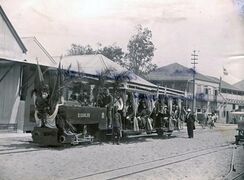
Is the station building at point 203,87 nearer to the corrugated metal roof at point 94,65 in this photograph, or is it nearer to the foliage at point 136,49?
the foliage at point 136,49

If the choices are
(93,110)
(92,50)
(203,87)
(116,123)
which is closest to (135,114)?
(116,123)

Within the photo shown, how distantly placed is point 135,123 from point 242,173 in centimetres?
580

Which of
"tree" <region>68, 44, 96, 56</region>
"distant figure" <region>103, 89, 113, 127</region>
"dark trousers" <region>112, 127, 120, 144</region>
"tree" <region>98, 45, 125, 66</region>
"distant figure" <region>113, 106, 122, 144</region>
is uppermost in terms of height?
"tree" <region>98, 45, 125, 66</region>

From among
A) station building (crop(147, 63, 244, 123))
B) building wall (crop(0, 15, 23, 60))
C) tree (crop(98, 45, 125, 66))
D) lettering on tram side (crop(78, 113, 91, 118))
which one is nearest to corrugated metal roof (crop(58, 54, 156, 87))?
station building (crop(147, 63, 244, 123))

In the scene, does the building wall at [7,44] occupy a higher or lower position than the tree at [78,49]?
higher

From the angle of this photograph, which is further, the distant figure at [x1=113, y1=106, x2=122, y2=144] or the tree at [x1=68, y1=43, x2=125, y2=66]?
the distant figure at [x1=113, y1=106, x2=122, y2=144]

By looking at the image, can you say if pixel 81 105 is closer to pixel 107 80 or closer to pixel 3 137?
pixel 107 80

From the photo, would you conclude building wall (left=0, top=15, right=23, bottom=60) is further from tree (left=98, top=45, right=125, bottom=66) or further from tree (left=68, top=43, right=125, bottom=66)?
tree (left=98, top=45, right=125, bottom=66)

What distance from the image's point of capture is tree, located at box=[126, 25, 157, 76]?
3.69 m

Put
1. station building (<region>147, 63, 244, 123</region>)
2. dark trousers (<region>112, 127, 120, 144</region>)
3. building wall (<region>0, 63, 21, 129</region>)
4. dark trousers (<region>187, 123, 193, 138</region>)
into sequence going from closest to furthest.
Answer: station building (<region>147, 63, 244, 123</region>) < dark trousers (<region>112, 127, 120, 144</region>) < building wall (<region>0, 63, 21, 129</region>) < dark trousers (<region>187, 123, 193, 138</region>)

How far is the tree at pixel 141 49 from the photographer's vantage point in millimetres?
3695

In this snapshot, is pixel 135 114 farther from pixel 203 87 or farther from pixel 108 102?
pixel 203 87

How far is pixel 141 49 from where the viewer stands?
4316 mm

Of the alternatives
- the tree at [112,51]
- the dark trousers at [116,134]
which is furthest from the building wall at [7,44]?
the dark trousers at [116,134]
